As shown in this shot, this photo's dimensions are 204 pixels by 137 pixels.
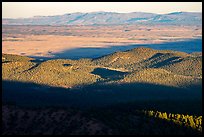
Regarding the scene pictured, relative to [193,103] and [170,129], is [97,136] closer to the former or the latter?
[170,129]

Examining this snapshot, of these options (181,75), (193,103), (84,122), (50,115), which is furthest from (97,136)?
(181,75)

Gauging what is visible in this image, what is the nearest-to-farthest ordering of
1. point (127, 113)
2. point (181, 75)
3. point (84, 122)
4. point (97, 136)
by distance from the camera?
1. point (97, 136)
2. point (84, 122)
3. point (127, 113)
4. point (181, 75)

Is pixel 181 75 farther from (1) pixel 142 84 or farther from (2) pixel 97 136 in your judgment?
(2) pixel 97 136

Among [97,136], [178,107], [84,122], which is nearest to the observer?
[97,136]

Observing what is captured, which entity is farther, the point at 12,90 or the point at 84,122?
the point at 12,90

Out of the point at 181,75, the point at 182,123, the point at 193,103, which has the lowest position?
the point at 181,75

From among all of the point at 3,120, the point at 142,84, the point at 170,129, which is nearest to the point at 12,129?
the point at 3,120

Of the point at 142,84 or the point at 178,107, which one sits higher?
the point at 178,107
